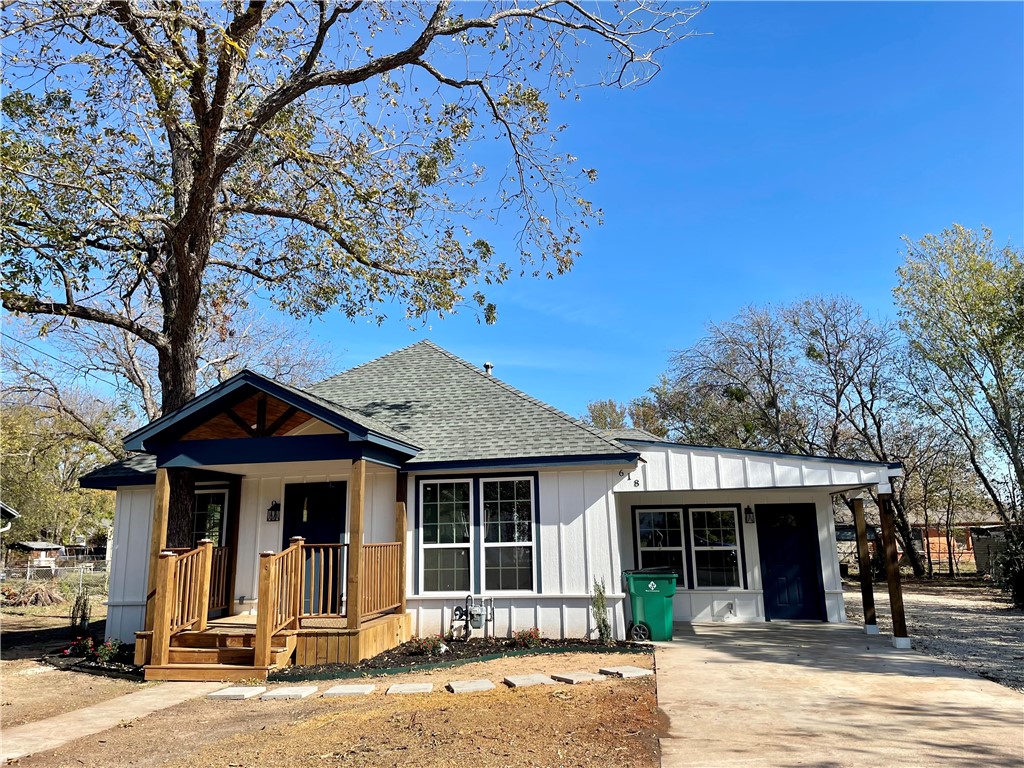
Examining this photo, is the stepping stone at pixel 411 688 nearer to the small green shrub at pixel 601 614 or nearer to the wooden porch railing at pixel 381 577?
the wooden porch railing at pixel 381 577

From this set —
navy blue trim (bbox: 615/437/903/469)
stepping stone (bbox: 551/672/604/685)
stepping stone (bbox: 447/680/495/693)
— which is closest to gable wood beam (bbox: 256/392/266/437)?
stepping stone (bbox: 447/680/495/693)

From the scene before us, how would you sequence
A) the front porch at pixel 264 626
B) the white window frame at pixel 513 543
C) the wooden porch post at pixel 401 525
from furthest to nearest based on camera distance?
the white window frame at pixel 513 543, the wooden porch post at pixel 401 525, the front porch at pixel 264 626

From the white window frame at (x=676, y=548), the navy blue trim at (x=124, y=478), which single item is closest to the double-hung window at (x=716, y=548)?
the white window frame at (x=676, y=548)

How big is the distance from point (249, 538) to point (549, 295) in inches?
364

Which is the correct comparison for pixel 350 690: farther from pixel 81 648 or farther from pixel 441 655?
pixel 81 648

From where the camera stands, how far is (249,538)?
1086 centimetres

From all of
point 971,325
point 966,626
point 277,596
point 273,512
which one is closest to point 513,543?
point 277,596

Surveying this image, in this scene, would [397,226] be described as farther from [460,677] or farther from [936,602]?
[936,602]

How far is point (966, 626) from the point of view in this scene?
11977 mm

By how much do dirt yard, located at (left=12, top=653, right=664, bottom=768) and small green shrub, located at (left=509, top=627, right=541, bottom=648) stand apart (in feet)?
7.73

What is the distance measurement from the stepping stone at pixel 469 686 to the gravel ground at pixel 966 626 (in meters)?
5.49

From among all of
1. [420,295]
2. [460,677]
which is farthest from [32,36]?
[460,677]

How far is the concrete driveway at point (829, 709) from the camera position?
15.0 ft

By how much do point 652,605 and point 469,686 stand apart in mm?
3988
